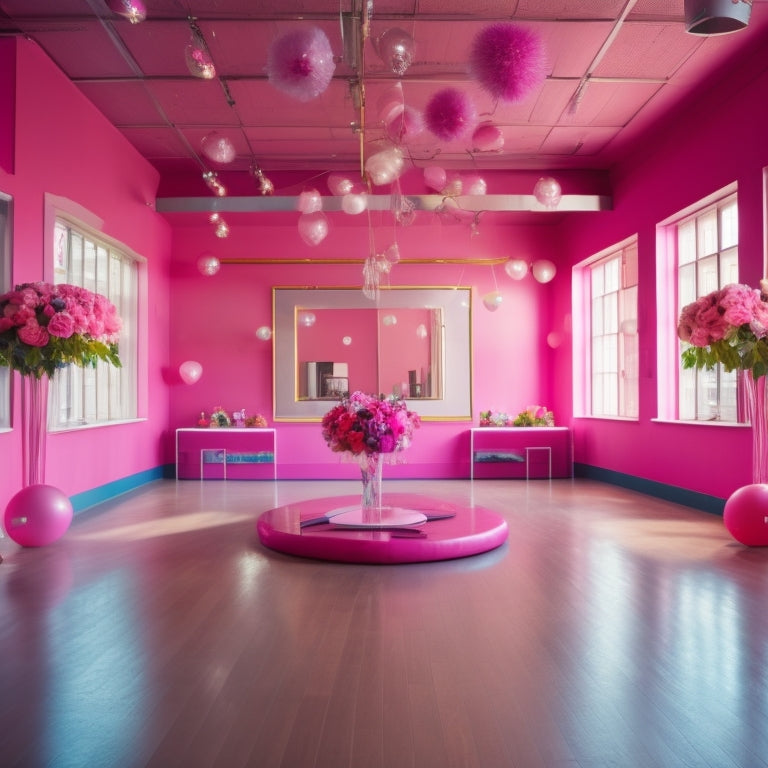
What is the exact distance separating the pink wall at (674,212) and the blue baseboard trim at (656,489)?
7 cm

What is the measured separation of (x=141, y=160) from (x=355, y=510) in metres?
5.25

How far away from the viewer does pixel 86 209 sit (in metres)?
6.30

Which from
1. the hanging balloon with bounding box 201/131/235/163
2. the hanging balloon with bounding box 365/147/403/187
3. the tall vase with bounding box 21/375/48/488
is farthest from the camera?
the hanging balloon with bounding box 201/131/235/163

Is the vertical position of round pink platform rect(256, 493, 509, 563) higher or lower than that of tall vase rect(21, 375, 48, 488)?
lower

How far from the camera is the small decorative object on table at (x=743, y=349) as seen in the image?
4.57 m

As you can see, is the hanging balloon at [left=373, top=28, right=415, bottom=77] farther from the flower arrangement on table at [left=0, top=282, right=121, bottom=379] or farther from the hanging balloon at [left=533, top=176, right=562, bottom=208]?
the flower arrangement on table at [left=0, top=282, right=121, bottom=379]

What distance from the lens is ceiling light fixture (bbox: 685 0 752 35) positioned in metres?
3.53

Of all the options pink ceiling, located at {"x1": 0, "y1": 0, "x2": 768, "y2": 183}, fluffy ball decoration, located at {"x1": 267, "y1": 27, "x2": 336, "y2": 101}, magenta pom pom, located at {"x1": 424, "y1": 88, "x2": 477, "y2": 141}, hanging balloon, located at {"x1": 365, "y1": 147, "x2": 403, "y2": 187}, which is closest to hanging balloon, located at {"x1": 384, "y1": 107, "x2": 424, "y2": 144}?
hanging balloon, located at {"x1": 365, "y1": 147, "x2": 403, "y2": 187}

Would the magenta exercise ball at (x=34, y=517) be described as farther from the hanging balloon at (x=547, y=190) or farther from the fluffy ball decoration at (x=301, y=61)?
the hanging balloon at (x=547, y=190)

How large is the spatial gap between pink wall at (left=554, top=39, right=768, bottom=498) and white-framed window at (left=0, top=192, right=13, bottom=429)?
19.3 ft

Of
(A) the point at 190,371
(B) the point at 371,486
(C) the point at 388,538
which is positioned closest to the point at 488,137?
(B) the point at 371,486

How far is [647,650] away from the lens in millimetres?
2768

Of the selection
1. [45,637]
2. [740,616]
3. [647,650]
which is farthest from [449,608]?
[45,637]

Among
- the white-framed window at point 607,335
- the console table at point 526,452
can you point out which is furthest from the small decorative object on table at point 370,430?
the console table at point 526,452
